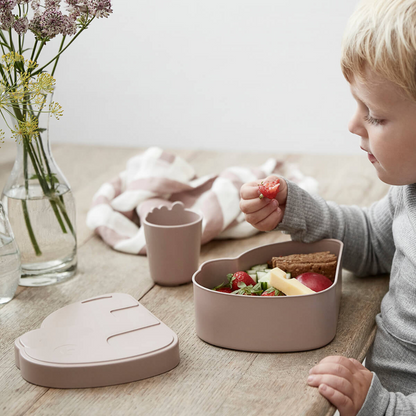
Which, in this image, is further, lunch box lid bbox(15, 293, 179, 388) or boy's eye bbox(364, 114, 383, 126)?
boy's eye bbox(364, 114, 383, 126)

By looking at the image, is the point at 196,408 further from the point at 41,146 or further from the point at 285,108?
the point at 285,108

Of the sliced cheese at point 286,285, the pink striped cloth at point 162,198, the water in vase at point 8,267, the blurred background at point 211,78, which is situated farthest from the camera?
the blurred background at point 211,78

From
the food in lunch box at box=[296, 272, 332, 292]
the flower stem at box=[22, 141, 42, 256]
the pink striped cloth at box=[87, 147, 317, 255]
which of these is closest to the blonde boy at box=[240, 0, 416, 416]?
the food in lunch box at box=[296, 272, 332, 292]

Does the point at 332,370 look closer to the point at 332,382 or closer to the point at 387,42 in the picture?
the point at 332,382

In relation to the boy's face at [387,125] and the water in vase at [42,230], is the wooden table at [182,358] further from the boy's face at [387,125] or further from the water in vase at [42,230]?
the boy's face at [387,125]

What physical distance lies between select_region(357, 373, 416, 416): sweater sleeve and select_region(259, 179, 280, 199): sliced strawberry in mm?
321

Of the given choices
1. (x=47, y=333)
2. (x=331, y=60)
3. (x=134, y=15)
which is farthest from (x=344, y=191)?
(x=134, y=15)

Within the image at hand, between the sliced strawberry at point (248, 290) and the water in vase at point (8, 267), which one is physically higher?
the water in vase at point (8, 267)

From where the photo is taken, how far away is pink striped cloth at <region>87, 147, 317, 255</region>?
3.79 ft

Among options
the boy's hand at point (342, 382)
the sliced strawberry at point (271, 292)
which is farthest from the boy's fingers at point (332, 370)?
the sliced strawberry at point (271, 292)

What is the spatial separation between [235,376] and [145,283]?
12.6 inches

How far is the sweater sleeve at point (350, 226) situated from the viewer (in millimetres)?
958

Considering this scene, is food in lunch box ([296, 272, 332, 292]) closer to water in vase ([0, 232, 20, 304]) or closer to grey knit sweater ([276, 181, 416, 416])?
grey knit sweater ([276, 181, 416, 416])

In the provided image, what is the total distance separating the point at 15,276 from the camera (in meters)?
0.90
